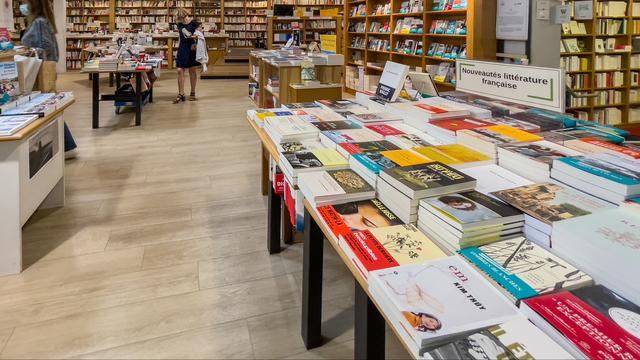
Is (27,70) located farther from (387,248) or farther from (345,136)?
(387,248)

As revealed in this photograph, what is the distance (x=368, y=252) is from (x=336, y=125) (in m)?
1.25

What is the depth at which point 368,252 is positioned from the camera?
45.7 inches

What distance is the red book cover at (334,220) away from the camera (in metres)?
1.29

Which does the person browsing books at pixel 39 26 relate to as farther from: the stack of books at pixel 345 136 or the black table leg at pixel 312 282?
the black table leg at pixel 312 282

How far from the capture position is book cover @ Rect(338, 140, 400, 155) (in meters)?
1.83

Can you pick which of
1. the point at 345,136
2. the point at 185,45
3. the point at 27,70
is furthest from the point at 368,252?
the point at 185,45

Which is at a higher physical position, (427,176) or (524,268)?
(427,176)

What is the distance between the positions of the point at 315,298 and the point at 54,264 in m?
1.72

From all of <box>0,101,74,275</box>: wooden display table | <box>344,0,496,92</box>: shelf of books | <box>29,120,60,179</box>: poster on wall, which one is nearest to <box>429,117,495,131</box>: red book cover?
<box>344,0,496,92</box>: shelf of books

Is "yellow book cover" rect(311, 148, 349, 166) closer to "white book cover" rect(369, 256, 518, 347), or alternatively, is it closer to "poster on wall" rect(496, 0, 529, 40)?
"white book cover" rect(369, 256, 518, 347)

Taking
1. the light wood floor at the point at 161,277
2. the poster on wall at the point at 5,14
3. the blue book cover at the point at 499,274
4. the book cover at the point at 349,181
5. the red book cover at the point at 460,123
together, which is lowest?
the light wood floor at the point at 161,277

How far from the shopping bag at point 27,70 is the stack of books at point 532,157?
3.25 meters

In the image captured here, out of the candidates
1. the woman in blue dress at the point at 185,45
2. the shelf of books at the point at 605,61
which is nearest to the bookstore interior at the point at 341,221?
the shelf of books at the point at 605,61

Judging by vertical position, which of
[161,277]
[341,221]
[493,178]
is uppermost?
[493,178]
